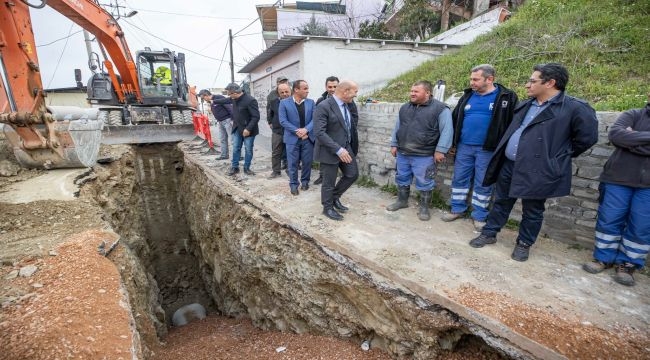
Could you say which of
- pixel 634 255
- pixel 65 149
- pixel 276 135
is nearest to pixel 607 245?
pixel 634 255

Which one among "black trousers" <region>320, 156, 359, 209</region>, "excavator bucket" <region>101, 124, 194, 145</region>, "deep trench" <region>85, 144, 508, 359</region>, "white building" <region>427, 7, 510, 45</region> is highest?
"white building" <region>427, 7, 510, 45</region>

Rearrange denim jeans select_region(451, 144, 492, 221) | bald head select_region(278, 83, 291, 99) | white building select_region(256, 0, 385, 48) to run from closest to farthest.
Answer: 1. denim jeans select_region(451, 144, 492, 221)
2. bald head select_region(278, 83, 291, 99)
3. white building select_region(256, 0, 385, 48)

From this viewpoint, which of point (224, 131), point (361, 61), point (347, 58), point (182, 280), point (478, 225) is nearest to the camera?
point (478, 225)

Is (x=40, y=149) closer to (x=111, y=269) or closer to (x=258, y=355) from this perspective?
(x=111, y=269)

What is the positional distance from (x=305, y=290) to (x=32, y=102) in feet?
16.1

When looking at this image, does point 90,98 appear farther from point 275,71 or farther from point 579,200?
point 579,200

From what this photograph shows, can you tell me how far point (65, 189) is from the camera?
445 centimetres

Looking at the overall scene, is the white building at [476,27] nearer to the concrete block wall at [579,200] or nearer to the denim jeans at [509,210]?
the concrete block wall at [579,200]

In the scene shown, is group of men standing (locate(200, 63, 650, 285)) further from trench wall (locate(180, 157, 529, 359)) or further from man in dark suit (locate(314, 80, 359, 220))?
Result: trench wall (locate(180, 157, 529, 359))

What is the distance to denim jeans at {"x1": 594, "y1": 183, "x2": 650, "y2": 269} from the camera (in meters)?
2.47

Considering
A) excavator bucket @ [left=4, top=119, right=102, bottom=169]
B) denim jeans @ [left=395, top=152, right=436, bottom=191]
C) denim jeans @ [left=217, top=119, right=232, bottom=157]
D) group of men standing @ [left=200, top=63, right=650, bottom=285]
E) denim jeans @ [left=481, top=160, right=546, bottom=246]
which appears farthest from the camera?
denim jeans @ [left=217, top=119, right=232, bottom=157]

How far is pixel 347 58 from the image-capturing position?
329 inches

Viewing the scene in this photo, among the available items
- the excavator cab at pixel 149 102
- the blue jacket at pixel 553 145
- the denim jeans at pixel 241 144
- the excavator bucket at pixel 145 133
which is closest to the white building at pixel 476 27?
the denim jeans at pixel 241 144

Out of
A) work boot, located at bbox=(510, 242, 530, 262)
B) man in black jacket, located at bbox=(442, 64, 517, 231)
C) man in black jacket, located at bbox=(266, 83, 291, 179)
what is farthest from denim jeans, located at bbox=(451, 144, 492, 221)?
man in black jacket, located at bbox=(266, 83, 291, 179)
